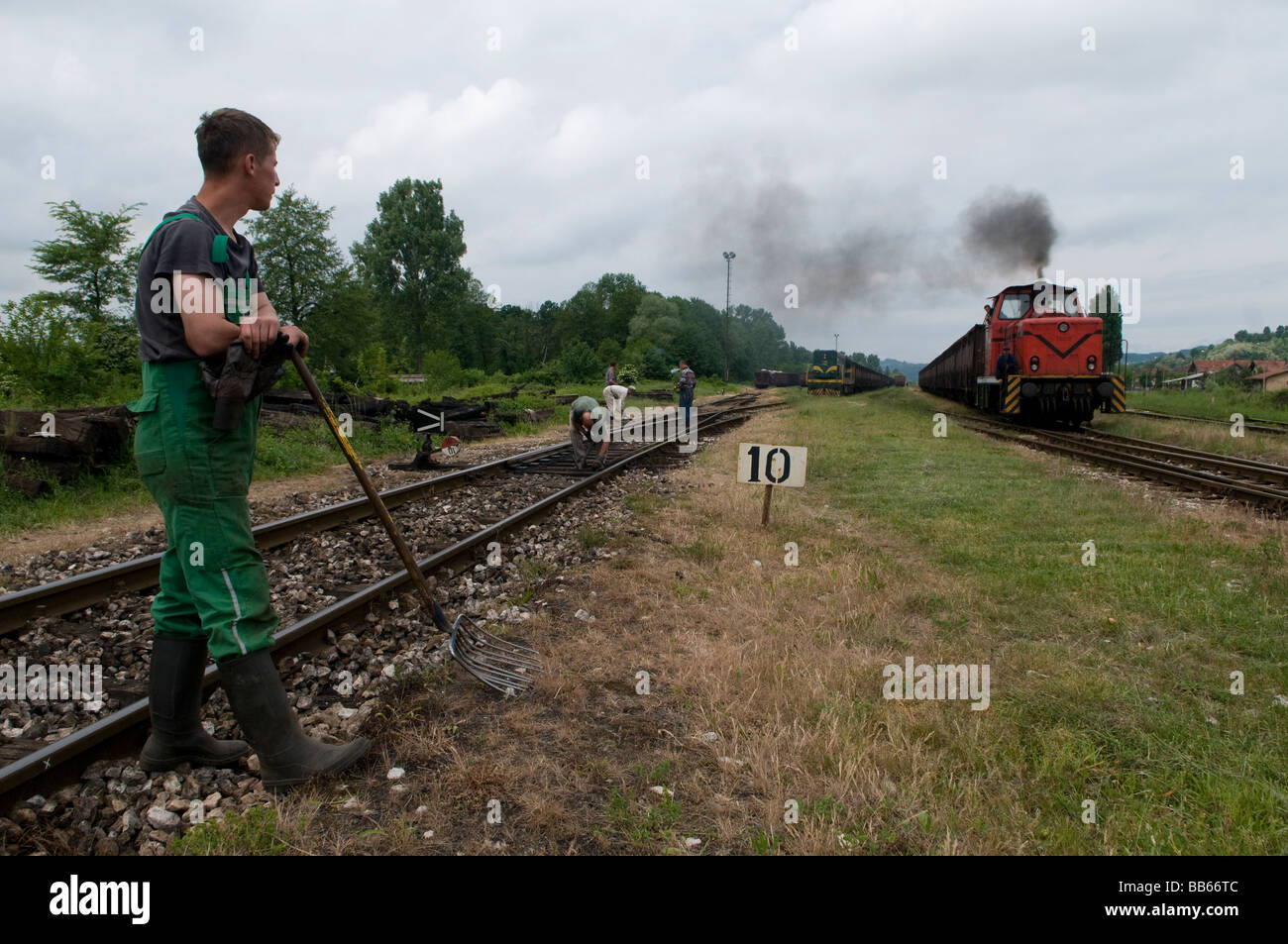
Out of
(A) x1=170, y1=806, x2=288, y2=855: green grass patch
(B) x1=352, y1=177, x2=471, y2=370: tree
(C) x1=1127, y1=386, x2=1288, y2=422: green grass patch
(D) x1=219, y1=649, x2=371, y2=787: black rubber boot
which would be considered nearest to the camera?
(A) x1=170, y1=806, x2=288, y2=855: green grass patch

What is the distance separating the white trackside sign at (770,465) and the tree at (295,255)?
41547mm

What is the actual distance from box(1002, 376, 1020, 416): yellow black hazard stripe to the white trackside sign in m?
12.3

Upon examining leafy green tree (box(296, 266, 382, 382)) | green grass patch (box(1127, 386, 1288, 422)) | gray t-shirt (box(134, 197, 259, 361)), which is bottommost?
green grass patch (box(1127, 386, 1288, 422))

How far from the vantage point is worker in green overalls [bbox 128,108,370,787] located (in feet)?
8.21

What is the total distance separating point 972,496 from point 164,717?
8757 millimetres

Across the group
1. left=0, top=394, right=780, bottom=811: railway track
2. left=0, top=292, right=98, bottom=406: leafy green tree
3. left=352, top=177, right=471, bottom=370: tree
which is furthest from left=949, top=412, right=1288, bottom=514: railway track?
left=352, top=177, right=471, bottom=370: tree

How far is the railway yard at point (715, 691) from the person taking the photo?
2.58m

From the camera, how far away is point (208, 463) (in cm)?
256

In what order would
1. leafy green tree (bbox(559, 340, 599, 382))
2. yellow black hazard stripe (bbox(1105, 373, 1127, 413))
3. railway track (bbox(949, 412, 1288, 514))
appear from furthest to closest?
leafy green tree (bbox(559, 340, 599, 382)), yellow black hazard stripe (bbox(1105, 373, 1127, 413)), railway track (bbox(949, 412, 1288, 514))

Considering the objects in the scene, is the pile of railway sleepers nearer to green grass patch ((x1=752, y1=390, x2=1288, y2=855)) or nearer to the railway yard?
the railway yard

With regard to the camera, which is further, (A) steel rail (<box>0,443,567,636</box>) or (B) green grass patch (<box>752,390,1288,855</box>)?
(A) steel rail (<box>0,443,567,636</box>)

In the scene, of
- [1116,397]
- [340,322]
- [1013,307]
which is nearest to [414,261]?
[340,322]

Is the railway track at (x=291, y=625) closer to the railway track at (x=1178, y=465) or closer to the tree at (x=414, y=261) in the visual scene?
the railway track at (x=1178, y=465)
